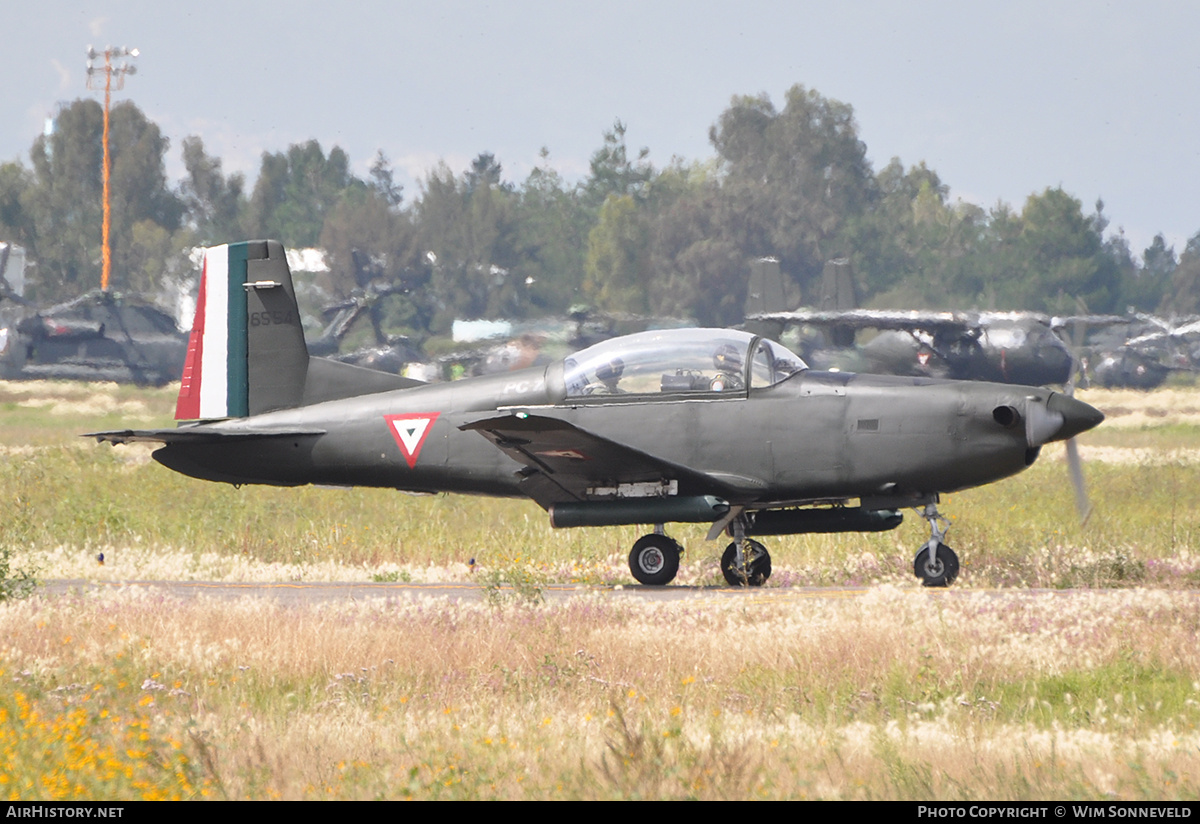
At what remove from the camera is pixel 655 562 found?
40.0ft

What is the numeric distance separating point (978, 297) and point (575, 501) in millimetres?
74114

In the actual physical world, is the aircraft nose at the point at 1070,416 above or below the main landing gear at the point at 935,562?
above

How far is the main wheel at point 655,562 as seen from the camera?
39.9 ft

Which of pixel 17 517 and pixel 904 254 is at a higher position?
pixel 904 254

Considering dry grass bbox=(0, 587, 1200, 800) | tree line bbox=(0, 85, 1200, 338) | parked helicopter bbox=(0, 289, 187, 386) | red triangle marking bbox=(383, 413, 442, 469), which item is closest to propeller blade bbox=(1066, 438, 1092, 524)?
dry grass bbox=(0, 587, 1200, 800)

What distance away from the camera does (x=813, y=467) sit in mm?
11516

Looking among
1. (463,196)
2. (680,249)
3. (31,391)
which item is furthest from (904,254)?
(31,391)

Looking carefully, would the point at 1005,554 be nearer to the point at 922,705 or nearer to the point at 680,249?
the point at 922,705

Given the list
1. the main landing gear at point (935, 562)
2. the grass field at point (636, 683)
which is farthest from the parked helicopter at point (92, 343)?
the main landing gear at point (935, 562)

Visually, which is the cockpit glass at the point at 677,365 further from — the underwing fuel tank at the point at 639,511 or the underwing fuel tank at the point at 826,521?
the underwing fuel tank at the point at 826,521

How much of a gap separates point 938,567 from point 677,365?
2774 mm

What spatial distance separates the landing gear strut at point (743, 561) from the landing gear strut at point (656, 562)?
50cm

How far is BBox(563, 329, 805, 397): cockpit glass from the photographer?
11727 mm
